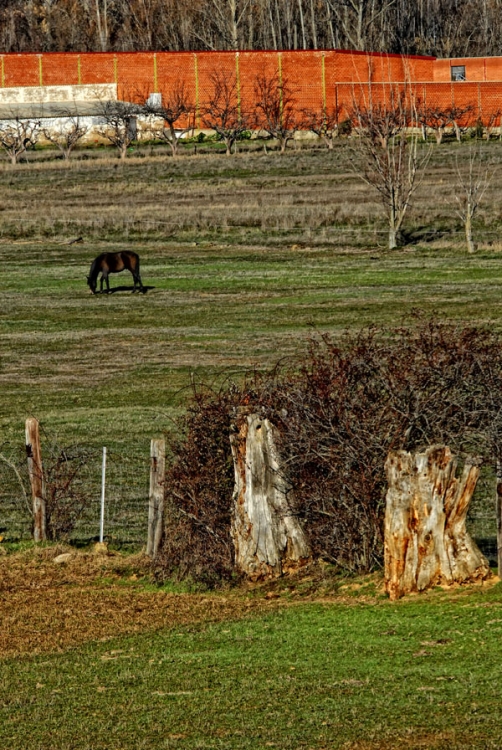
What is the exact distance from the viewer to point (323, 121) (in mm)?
91750

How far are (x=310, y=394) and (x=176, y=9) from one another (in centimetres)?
13104

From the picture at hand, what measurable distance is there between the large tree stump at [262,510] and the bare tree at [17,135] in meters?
75.8

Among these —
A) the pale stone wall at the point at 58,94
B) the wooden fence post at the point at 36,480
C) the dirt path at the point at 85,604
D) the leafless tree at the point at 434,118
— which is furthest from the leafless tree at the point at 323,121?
the dirt path at the point at 85,604

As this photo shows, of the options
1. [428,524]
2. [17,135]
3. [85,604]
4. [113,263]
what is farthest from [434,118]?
[428,524]

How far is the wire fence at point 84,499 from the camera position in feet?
53.3

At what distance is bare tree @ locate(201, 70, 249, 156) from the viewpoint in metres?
90.8

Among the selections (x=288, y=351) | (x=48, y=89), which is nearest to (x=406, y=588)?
(x=288, y=351)

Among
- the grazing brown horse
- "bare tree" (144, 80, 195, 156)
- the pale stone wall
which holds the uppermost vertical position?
the pale stone wall

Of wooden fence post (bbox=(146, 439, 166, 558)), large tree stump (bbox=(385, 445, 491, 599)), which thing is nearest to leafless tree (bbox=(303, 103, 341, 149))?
wooden fence post (bbox=(146, 439, 166, 558))

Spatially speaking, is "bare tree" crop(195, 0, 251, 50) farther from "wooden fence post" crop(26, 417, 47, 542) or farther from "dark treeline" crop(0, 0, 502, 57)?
"wooden fence post" crop(26, 417, 47, 542)

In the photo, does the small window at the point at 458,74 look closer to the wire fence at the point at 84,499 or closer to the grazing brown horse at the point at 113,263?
the grazing brown horse at the point at 113,263

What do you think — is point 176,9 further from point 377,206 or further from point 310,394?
point 310,394

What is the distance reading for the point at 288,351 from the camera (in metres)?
30.7

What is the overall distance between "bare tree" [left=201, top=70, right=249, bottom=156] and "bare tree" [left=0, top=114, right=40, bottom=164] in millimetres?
11780
